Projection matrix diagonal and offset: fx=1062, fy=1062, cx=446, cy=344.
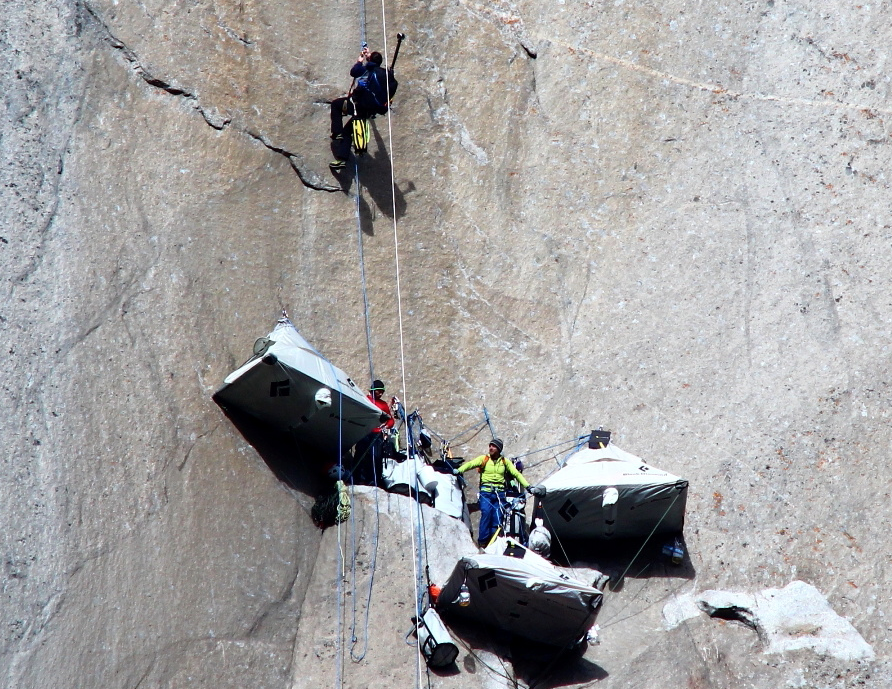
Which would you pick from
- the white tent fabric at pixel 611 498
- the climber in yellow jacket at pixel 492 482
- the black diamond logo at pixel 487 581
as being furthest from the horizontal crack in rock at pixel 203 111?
the black diamond logo at pixel 487 581

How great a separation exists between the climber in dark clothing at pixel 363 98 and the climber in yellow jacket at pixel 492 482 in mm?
4428

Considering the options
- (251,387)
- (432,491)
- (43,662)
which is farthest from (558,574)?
(43,662)

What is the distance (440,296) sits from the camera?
45.6 ft

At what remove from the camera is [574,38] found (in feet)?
49.6

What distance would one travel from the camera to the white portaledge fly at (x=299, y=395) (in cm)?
1106

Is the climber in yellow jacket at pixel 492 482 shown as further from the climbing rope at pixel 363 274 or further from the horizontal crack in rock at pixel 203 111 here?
the horizontal crack in rock at pixel 203 111

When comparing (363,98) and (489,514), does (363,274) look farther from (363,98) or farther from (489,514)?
(489,514)

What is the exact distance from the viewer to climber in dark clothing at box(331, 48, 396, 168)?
13.2m

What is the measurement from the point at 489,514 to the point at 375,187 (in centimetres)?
480

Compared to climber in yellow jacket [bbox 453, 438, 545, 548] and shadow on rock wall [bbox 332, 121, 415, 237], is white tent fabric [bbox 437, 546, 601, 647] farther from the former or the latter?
shadow on rock wall [bbox 332, 121, 415, 237]

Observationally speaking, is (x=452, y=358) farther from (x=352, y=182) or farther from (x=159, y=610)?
(x=159, y=610)

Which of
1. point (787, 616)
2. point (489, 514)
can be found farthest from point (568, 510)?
point (787, 616)

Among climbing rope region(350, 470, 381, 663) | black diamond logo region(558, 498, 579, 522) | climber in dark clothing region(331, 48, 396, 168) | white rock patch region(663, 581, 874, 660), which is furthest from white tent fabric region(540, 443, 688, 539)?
climber in dark clothing region(331, 48, 396, 168)

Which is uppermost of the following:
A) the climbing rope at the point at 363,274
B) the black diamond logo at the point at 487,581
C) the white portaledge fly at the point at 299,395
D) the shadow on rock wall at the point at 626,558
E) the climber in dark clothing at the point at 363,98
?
the climber in dark clothing at the point at 363,98
